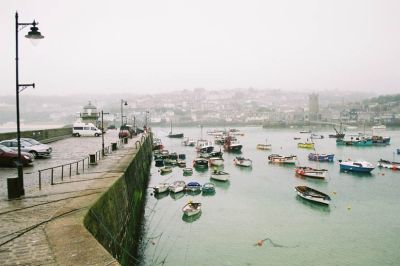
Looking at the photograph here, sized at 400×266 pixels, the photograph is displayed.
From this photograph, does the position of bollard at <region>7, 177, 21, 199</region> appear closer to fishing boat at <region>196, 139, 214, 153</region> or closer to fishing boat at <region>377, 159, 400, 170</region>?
fishing boat at <region>377, 159, 400, 170</region>

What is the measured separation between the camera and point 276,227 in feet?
89.8

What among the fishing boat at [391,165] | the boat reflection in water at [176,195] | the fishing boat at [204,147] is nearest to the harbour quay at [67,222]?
the boat reflection in water at [176,195]

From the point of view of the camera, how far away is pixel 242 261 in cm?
2105

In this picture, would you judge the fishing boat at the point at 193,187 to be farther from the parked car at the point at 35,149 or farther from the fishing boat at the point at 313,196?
the parked car at the point at 35,149

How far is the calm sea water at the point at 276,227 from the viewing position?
71.4 ft

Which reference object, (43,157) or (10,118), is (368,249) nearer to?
(43,157)

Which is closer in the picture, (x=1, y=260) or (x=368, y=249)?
(x=1, y=260)

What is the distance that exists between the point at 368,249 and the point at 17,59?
73.2 ft

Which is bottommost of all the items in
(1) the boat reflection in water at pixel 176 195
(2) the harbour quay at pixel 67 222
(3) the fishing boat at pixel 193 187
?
(1) the boat reflection in water at pixel 176 195

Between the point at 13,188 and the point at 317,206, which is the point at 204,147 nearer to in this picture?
the point at 317,206

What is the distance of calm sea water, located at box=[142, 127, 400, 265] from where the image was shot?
71.4ft

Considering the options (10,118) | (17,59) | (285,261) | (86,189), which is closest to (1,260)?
(86,189)

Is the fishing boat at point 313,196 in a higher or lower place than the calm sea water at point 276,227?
higher

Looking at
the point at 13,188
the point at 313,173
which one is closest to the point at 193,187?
the point at 313,173
